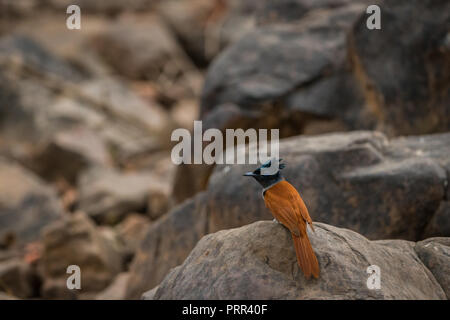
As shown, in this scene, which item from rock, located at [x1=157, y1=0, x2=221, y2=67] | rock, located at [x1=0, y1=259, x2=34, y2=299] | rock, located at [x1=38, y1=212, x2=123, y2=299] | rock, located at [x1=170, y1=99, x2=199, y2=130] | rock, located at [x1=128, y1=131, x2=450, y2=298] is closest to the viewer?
rock, located at [x1=128, y1=131, x2=450, y2=298]

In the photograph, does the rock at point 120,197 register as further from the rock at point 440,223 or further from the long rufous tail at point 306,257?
the long rufous tail at point 306,257

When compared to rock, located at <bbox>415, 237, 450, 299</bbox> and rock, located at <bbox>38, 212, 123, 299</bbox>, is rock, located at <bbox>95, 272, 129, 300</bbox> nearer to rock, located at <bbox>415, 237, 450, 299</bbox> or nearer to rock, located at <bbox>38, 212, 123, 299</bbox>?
rock, located at <bbox>38, 212, 123, 299</bbox>

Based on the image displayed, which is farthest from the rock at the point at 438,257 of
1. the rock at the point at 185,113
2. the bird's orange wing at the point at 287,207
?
the rock at the point at 185,113

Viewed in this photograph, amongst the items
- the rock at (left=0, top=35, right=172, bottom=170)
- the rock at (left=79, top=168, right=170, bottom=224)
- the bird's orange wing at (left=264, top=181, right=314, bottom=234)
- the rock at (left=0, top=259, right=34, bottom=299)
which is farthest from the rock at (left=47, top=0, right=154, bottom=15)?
the bird's orange wing at (left=264, top=181, right=314, bottom=234)

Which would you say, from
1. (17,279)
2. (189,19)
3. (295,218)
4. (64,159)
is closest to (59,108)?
(64,159)

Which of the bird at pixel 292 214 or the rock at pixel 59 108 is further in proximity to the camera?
the rock at pixel 59 108

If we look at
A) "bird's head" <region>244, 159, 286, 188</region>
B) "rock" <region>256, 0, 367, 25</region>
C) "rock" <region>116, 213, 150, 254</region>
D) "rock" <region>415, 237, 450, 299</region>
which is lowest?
"rock" <region>116, 213, 150, 254</region>
